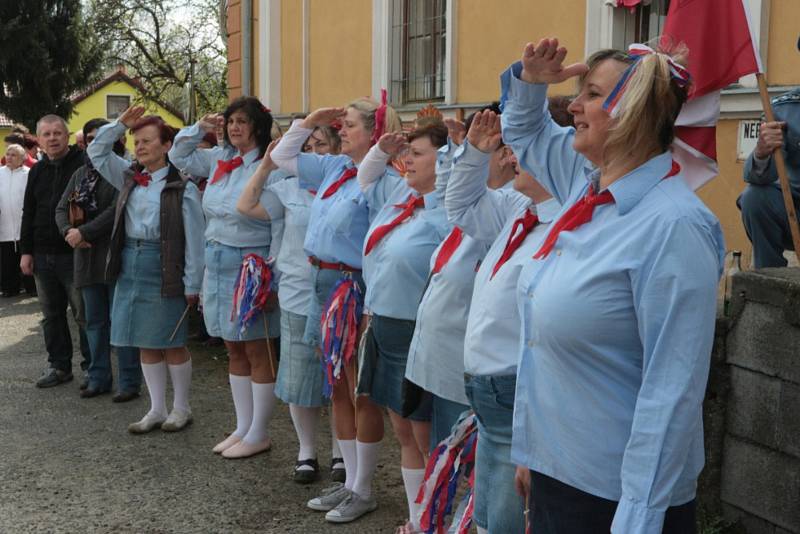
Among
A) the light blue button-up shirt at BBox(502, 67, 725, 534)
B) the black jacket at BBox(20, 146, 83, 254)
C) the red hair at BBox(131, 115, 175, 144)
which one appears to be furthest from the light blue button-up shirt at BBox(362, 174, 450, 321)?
the black jacket at BBox(20, 146, 83, 254)

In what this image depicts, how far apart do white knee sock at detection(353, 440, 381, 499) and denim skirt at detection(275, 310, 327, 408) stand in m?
0.55

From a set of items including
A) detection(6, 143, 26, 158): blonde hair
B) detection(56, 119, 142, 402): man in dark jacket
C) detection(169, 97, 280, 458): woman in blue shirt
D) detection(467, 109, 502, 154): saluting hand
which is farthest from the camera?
detection(6, 143, 26, 158): blonde hair

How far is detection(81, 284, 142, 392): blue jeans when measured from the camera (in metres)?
6.93

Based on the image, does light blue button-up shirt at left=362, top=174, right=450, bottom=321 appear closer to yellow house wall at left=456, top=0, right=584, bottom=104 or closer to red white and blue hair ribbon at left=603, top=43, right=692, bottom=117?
red white and blue hair ribbon at left=603, top=43, right=692, bottom=117

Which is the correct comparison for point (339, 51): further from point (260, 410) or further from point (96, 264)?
point (260, 410)

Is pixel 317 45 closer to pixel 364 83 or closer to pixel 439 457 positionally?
pixel 364 83

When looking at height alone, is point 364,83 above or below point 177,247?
above

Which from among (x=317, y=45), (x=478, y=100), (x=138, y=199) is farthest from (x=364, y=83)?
(x=138, y=199)

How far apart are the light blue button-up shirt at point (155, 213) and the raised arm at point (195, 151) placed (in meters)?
0.20

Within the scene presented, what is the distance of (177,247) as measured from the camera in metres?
6.03

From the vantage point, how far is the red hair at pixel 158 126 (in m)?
6.08

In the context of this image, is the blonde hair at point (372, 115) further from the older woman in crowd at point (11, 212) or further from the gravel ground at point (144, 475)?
the older woman in crowd at point (11, 212)

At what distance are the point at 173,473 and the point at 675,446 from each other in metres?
3.85

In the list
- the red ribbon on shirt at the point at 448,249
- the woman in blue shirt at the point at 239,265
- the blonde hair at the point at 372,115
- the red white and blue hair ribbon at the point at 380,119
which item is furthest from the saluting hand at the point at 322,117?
the red ribbon on shirt at the point at 448,249
